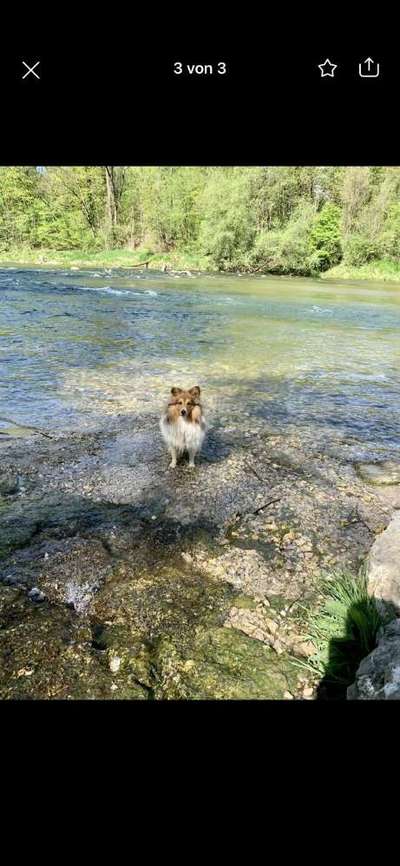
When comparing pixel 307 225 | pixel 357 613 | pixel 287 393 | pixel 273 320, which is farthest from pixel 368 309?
pixel 307 225

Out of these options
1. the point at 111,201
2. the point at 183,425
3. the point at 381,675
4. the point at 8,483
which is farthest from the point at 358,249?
the point at 381,675

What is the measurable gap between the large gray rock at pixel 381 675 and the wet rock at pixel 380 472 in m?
3.02

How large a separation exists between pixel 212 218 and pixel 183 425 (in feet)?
148

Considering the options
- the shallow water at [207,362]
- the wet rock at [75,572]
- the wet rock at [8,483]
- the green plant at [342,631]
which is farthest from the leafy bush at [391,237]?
the wet rock at [75,572]

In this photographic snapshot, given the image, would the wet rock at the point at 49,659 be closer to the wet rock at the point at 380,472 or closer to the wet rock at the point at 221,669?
the wet rock at the point at 221,669

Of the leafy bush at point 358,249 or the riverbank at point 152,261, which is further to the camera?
the leafy bush at point 358,249

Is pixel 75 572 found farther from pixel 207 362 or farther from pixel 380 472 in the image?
pixel 207 362

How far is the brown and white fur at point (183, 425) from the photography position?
548cm

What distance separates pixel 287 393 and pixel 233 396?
1028 millimetres

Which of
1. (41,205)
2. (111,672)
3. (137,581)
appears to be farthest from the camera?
(41,205)
